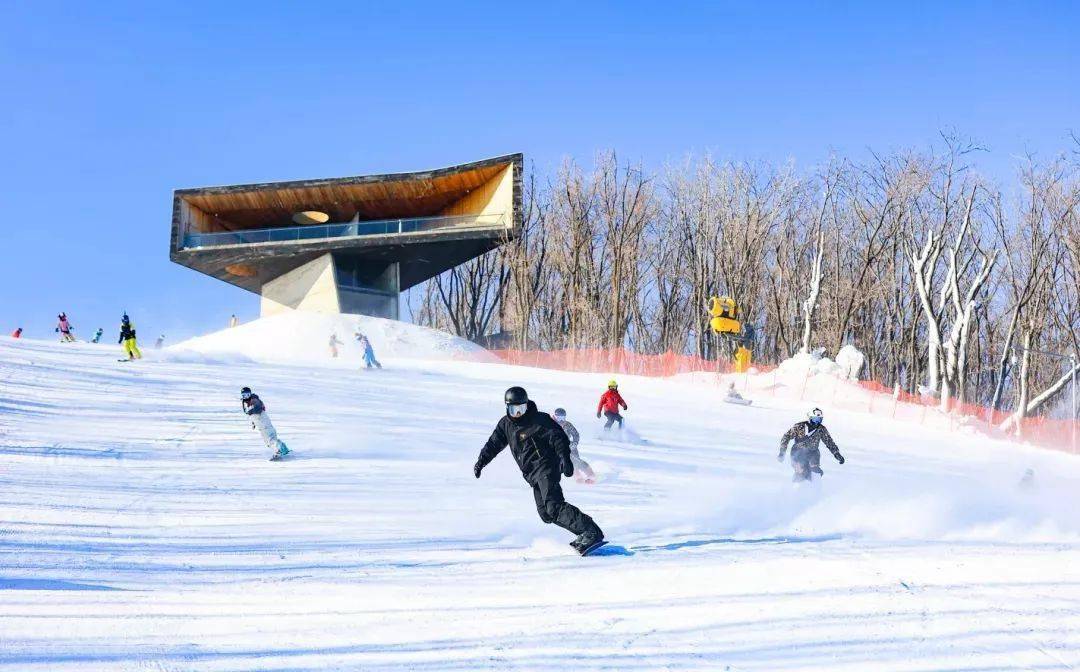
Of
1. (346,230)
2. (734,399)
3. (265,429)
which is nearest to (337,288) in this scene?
(346,230)

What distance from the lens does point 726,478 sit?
1432 cm

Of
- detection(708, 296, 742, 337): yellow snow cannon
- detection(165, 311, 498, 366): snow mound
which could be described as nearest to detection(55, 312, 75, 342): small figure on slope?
detection(165, 311, 498, 366): snow mound

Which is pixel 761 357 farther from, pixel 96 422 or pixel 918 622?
pixel 918 622

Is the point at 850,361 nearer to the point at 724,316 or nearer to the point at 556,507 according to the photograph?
the point at 724,316

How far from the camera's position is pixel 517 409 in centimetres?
775

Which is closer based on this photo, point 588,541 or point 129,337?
point 588,541

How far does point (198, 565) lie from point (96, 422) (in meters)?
9.86

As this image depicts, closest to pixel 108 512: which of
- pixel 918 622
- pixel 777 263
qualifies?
pixel 918 622

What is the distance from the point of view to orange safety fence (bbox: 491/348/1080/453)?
26.8 m

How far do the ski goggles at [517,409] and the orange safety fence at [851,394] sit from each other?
879 inches

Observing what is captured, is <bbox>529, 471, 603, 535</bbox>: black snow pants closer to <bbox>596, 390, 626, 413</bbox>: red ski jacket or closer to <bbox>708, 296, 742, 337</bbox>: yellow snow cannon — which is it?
<bbox>596, 390, 626, 413</bbox>: red ski jacket

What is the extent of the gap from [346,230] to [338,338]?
760 cm

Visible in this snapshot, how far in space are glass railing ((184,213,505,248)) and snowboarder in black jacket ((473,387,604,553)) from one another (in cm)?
3718

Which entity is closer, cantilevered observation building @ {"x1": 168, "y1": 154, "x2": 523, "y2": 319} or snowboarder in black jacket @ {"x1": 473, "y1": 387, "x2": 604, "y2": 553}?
snowboarder in black jacket @ {"x1": 473, "y1": 387, "x2": 604, "y2": 553}
